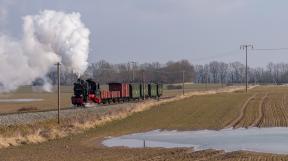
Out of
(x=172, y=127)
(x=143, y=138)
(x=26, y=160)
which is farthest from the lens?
(x=172, y=127)

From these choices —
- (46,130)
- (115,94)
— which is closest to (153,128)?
(46,130)

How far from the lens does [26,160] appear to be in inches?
900

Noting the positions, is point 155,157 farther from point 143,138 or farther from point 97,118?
point 97,118

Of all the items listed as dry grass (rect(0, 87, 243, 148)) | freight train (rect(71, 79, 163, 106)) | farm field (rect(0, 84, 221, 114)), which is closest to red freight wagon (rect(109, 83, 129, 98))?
freight train (rect(71, 79, 163, 106))

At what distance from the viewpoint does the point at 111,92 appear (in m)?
74.9

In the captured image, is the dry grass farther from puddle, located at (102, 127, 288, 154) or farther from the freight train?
the freight train

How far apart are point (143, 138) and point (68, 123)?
7120 mm

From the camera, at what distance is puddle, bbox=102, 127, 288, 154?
2761 cm

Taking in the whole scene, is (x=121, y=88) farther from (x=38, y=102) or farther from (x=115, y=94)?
(x=38, y=102)

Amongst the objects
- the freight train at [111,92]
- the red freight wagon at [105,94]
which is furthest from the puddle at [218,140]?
the red freight wagon at [105,94]

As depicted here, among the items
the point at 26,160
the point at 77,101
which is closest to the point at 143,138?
the point at 26,160

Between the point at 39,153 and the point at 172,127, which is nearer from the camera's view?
the point at 39,153

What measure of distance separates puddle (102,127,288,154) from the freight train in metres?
23.0

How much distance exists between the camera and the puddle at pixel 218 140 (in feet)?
90.6
